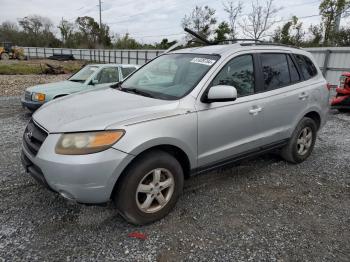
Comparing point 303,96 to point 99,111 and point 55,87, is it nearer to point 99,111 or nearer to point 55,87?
point 99,111

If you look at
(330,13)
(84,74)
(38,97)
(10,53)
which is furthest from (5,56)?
(330,13)

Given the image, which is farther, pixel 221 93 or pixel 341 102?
pixel 341 102

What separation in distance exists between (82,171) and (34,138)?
73 cm

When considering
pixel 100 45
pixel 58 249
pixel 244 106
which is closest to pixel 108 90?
pixel 244 106

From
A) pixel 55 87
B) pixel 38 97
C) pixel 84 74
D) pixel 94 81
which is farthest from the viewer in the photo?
pixel 84 74

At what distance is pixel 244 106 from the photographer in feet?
10.7

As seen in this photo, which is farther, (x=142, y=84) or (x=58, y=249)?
(x=142, y=84)

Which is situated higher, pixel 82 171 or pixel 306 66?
pixel 306 66

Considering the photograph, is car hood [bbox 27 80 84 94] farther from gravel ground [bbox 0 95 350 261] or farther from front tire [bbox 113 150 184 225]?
front tire [bbox 113 150 184 225]

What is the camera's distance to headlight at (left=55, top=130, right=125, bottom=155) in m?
2.33

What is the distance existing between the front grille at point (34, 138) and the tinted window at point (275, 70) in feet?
8.60

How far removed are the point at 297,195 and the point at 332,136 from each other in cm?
315

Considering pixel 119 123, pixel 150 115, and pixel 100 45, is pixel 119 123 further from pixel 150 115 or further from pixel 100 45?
pixel 100 45

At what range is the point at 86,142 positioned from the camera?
2.34m
